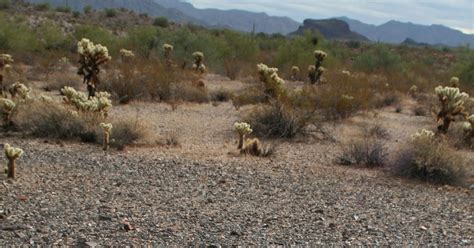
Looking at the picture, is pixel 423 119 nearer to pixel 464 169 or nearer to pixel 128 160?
pixel 464 169

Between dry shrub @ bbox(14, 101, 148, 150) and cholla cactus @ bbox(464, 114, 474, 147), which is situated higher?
cholla cactus @ bbox(464, 114, 474, 147)

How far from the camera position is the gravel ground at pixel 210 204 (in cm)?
582

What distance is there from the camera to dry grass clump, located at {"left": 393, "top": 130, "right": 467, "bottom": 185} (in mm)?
9125

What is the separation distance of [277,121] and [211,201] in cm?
563

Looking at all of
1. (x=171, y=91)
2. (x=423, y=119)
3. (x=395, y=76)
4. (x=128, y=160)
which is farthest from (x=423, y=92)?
(x=128, y=160)

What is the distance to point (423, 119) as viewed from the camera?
1772 centimetres

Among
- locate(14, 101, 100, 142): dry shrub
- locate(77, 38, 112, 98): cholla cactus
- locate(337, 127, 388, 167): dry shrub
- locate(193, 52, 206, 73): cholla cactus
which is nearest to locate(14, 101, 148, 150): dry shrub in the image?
locate(14, 101, 100, 142): dry shrub

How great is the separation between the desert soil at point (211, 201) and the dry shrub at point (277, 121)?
1354 mm

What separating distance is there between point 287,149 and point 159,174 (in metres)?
3.65

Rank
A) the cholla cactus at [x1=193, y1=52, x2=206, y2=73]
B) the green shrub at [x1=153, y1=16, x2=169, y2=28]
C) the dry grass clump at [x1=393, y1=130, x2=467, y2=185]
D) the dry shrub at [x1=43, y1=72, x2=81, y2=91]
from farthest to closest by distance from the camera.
Result: the green shrub at [x1=153, y1=16, x2=169, y2=28]
the cholla cactus at [x1=193, y1=52, x2=206, y2=73]
the dry shrub at [x1=43, y1=72, x2=81, y2=91]
the dry grass clump at [x1=393, y1=130, x2=467, y2=185]

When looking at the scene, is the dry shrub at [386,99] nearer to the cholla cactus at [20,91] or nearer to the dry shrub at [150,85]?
the dry shrub at [150,85]

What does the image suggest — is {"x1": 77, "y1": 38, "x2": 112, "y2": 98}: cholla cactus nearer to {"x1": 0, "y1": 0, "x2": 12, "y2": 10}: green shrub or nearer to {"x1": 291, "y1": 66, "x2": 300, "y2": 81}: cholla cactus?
{"x1": 291, "y1": 66, "x2": 300, "y2": 81}: cholla cactus

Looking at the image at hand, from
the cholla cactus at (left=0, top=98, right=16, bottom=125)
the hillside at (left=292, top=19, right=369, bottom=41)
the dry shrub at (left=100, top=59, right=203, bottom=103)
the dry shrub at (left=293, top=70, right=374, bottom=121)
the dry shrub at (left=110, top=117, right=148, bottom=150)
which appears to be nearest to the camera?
the dry shrub at (left=110, top=117, right=148, bottom=150)

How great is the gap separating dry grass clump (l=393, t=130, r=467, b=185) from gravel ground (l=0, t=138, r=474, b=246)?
0.34 m
